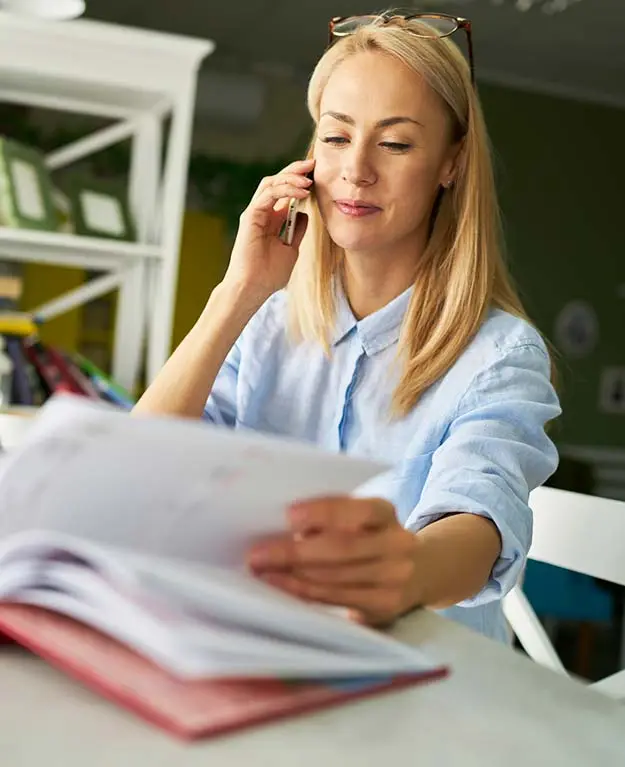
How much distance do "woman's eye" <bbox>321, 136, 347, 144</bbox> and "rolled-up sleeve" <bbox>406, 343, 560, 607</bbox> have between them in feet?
1.02

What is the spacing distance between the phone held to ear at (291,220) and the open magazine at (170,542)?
78 cm

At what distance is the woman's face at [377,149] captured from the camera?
3.70ft

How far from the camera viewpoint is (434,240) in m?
1.23

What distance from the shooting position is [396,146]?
45.0 inches

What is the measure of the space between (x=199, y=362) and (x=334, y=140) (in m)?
0.30

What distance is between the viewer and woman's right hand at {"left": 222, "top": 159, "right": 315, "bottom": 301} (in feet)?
3.97

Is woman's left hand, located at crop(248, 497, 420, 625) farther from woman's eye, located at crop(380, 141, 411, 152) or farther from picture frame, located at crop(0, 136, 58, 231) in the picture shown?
picture frame, located at crop(0, 136, 58, 231)

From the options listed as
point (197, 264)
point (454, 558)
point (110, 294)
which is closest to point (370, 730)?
point (454, 558)

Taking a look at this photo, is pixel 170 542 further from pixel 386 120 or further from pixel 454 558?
pixel 386 120

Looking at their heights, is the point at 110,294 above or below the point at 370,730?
below

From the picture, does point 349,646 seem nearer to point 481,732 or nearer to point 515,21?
point 481,732

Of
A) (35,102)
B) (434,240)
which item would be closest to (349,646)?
(434,240)

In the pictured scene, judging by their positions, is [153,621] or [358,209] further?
[358,209]

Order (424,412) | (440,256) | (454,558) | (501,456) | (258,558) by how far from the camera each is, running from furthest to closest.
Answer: (440,256), (424,412), (501,456), (454,558), (258,558)
